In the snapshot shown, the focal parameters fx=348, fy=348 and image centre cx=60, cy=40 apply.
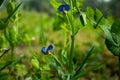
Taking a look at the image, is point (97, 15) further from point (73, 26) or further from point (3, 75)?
point (3, 75)

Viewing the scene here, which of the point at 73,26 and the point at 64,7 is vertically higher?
the point at 64,7

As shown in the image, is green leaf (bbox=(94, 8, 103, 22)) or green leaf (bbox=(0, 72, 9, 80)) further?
green leaf (bbox=(94, 8, 103, 22))

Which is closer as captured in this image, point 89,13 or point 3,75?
point 3,75

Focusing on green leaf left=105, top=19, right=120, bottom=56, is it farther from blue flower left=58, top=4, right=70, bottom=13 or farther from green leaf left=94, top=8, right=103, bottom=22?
blue flower left=58, top=4, right=70, bottom=13

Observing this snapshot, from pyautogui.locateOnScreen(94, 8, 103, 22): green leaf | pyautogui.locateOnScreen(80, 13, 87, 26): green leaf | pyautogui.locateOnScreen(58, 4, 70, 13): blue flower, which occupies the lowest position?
pyautogui.locateOnScreen(94, 8, 103, 22): green leaf

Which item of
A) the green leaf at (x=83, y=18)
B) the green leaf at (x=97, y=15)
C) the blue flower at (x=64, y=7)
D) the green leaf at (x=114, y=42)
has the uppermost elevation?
the blue flower at (x=64, y=7)

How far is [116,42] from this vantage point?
146 cm

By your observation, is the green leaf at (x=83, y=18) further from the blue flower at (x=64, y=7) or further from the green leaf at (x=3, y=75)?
the green leaf at (x=3, y=75)

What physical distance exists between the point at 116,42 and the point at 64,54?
28 centimetres

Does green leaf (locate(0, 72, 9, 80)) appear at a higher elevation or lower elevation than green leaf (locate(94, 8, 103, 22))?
lower

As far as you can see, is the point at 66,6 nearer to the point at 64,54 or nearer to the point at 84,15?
the point at 84,15

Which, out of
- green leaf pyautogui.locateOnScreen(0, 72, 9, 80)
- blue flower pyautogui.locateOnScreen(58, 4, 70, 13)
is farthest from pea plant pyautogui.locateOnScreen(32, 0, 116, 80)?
green leaf pyautogui.locateOnScreen(0, 72, 9, 80)

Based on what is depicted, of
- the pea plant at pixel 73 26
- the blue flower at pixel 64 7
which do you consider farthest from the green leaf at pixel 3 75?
the blue flower at pixel 64 7

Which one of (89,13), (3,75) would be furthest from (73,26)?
(3,75)
